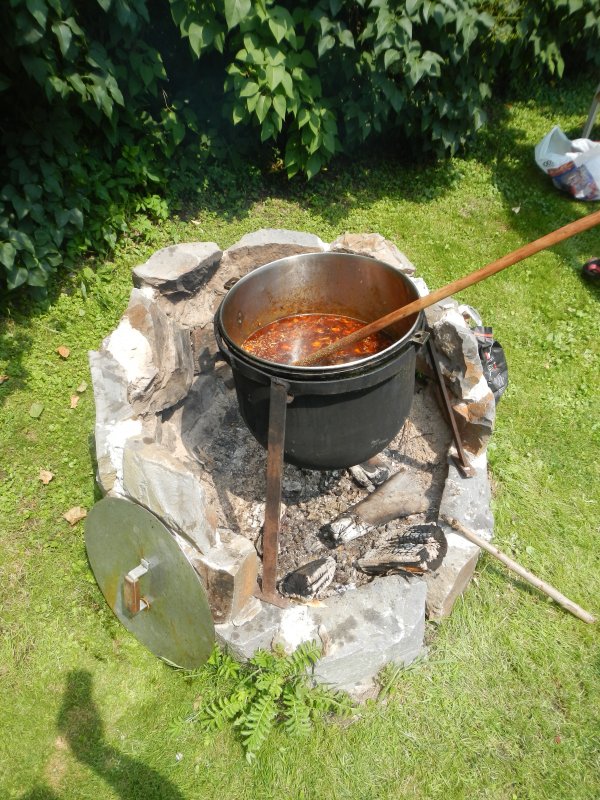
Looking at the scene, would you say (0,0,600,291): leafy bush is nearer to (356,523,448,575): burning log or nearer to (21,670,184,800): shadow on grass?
(21,670,184,800): shadow on grass

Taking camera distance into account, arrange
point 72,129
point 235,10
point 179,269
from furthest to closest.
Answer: point 72,129
point 235,10
point 179,269

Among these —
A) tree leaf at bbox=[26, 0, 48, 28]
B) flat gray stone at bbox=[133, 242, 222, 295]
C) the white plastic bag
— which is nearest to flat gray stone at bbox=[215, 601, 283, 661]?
flat gray stone at bbox=[133, 242, 222, 295]

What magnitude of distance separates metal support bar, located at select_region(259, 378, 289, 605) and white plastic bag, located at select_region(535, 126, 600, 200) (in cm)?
498

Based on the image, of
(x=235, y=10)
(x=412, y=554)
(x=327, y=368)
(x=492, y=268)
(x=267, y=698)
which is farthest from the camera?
(x=235, y=10)

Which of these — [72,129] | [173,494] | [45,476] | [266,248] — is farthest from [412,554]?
[72,129]

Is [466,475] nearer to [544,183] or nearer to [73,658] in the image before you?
[73,658]

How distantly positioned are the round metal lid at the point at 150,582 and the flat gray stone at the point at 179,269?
1283 mm

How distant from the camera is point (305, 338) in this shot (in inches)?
122

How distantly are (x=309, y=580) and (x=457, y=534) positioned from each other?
0.75 meters

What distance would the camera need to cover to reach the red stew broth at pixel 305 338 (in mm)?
2979

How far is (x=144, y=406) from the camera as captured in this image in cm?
290

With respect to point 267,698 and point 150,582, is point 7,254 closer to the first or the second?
point 150,582

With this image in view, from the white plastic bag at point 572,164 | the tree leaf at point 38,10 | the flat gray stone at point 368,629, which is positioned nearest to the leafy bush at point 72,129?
the tree leaf at point 38,10

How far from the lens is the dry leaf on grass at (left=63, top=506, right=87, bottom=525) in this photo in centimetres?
327
